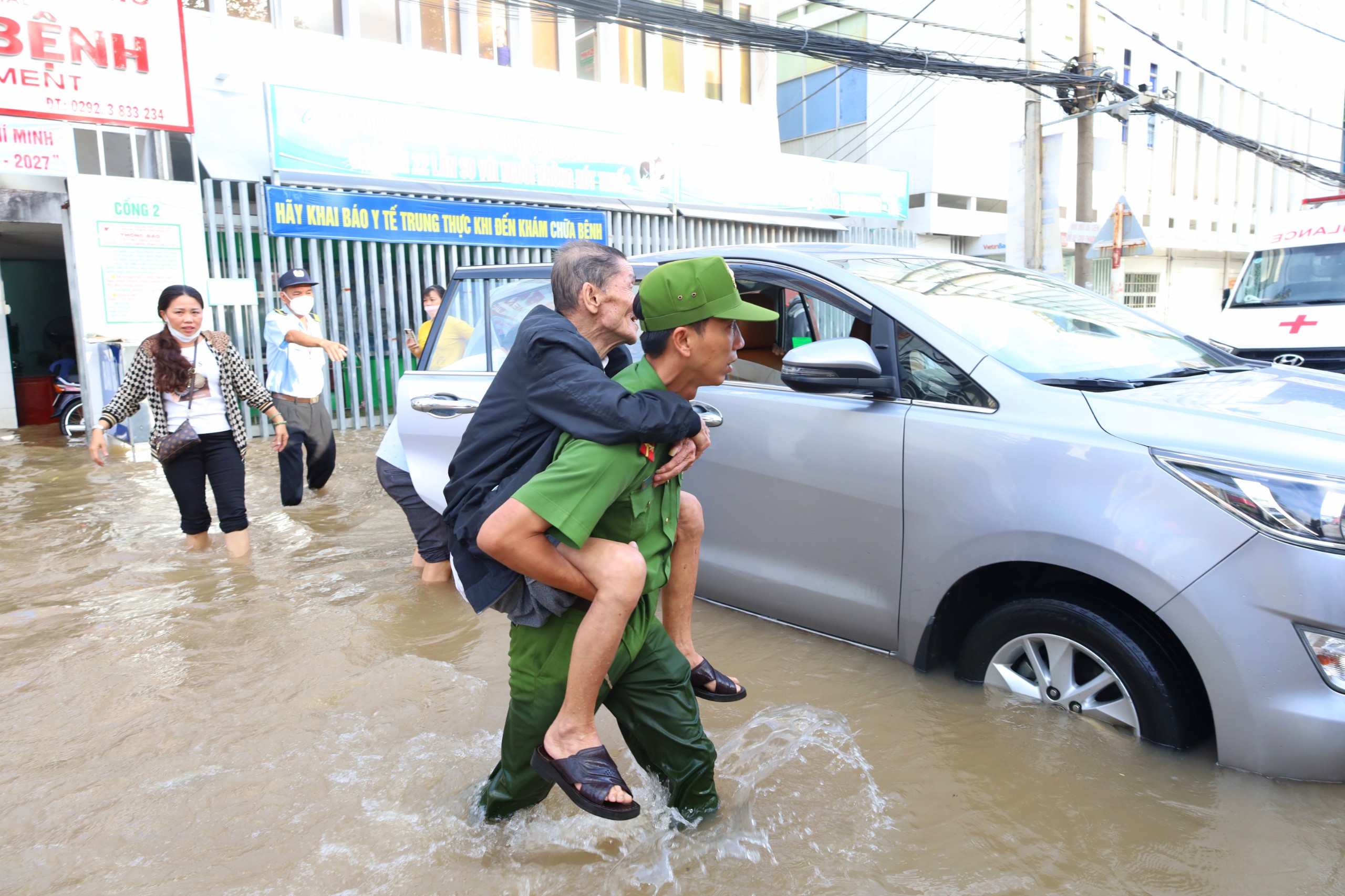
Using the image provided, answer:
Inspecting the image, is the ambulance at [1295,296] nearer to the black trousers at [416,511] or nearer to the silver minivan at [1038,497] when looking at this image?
the silver minivan at [1038,497]

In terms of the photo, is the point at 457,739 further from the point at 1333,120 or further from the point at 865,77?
the point at 1333,120

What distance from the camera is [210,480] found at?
5023 mm

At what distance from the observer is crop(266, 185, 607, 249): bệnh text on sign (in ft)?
33.6

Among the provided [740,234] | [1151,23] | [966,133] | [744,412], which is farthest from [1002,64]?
[744,412]

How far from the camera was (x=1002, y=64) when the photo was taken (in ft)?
71.8

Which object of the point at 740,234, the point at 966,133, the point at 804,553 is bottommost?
the point at 804,553

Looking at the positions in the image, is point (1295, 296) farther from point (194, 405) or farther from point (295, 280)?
point (194, 405)

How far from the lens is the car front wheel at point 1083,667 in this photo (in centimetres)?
251

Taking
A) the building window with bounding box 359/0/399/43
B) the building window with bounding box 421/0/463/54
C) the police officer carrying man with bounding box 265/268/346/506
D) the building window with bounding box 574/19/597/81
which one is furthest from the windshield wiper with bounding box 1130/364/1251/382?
the building window with bounding box 574/19/597/81

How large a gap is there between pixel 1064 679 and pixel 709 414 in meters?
1.35

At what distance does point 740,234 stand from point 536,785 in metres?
13.6

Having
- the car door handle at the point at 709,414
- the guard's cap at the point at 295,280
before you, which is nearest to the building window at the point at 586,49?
the guard's cap at the point at 295,280

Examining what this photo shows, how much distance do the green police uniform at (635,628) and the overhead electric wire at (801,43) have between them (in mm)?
8144

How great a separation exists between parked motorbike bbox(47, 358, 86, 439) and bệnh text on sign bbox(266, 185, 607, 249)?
305cm
